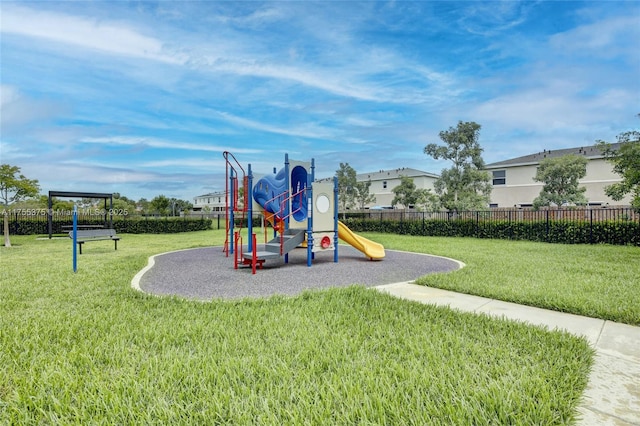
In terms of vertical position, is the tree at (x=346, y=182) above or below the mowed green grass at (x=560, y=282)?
above

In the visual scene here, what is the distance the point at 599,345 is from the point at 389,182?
36.5 metres

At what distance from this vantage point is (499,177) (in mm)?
28219

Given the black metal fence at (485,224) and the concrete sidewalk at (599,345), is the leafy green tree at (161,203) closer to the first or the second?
the black metal fence at (485,224)

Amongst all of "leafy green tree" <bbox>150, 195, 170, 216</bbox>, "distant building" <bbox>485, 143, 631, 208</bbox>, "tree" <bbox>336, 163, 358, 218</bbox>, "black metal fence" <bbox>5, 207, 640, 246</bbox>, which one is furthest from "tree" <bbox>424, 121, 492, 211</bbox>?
"leafy green tree" <bbox>150, 195, 170, 216</bbox>

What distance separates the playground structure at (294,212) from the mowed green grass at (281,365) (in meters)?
3.92

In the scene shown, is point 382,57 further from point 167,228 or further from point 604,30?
point 167,228

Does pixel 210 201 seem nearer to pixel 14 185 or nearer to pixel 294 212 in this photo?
pixel 14 185

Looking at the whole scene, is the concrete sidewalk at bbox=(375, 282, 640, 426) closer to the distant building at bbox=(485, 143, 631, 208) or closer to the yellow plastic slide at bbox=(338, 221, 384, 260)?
the yellow plastic slide at bbox=(338, 221, 384, 260)

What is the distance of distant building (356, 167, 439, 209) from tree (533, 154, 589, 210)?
15043mm

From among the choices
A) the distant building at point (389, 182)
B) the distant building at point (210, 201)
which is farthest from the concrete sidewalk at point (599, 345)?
the distant building at point (210, 201)

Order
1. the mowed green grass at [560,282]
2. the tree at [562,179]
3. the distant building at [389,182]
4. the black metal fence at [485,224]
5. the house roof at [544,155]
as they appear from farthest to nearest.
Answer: the distant building at [389,182]
the house roof at [544,155]
the tree at [562,179]
the black metal fence at [485,224]
the mowed green grass at [560,282]

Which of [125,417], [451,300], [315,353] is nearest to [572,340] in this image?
[451,300]

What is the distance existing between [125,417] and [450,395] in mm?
2060

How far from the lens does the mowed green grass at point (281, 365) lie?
2.08 metres
